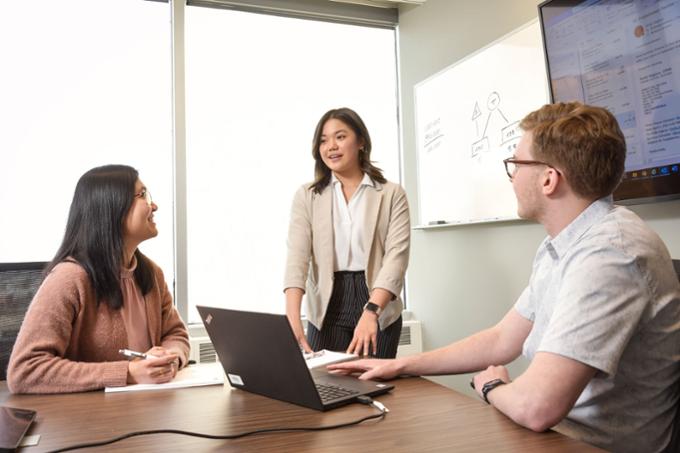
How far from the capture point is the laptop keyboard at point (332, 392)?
3.59ft

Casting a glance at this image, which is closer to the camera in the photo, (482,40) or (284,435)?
(284,435)

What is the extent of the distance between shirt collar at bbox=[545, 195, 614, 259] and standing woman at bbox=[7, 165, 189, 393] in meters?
0.93

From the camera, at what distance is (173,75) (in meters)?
3.28

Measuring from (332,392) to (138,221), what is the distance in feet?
2.63

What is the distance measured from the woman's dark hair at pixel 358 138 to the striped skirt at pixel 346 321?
40 cm

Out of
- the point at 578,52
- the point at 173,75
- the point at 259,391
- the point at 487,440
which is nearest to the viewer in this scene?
the point at 487,440

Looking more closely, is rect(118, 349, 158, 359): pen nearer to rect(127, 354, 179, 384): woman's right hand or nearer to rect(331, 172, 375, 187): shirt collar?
rect(127, 354, 179, 384): woman's right hand

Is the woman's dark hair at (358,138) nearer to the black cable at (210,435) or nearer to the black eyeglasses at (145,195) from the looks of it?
the black eyeglasses at (145,195)

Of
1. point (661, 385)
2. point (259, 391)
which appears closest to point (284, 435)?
point (259, 391)

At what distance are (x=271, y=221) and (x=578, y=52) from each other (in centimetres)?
201

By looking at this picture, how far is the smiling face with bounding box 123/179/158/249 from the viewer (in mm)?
1602

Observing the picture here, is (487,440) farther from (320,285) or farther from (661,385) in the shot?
(320,285)

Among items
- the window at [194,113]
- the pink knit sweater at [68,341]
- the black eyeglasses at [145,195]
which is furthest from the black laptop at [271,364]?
the window at [194,113]

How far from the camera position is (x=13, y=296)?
1791 mm
